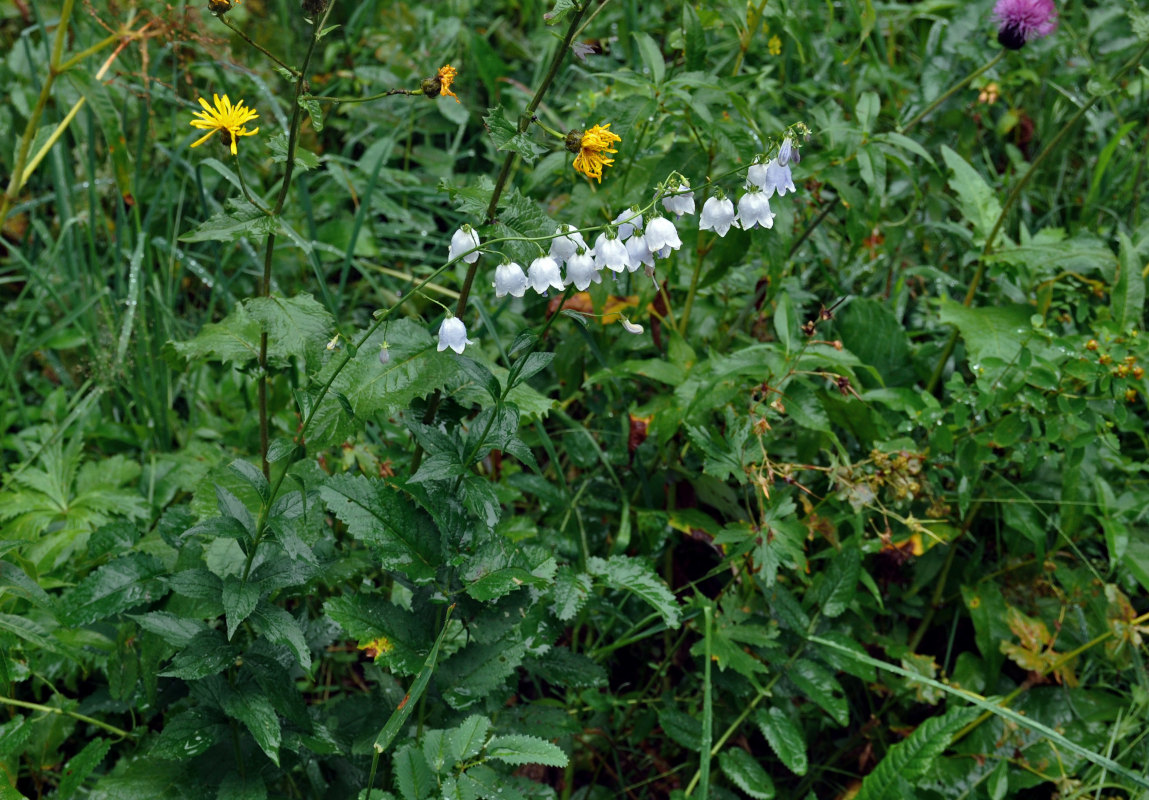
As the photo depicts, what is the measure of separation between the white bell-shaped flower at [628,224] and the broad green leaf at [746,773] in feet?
3.31

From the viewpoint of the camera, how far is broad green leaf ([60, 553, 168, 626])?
1.48 metres

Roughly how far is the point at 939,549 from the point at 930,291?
1.09 metres

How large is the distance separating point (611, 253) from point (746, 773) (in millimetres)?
1036

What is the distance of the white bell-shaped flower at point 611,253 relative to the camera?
1.39m

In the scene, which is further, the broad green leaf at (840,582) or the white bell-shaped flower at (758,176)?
the broad green leaf at (840,582)

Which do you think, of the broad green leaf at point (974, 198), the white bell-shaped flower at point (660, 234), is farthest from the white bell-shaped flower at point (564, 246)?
the broad green leaf at point (974, 198)

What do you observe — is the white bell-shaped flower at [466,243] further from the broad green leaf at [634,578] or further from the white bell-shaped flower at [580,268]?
the broad green leaf at [634,578]

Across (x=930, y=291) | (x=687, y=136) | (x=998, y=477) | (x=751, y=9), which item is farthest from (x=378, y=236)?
(x=998, y=477)

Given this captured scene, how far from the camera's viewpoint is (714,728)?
1.92 m

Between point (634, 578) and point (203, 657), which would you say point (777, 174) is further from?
point (203, 657)

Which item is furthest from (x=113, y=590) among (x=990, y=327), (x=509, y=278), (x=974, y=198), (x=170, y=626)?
(x=974, y=198)

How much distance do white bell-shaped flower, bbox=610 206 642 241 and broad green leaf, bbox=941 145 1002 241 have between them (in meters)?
1.17

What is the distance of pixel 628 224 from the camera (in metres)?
1.48

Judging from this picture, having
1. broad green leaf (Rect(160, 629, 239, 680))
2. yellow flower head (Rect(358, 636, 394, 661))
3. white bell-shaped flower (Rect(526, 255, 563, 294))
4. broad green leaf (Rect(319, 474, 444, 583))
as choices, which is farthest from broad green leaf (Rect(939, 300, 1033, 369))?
broad green leaf (Rect(160, 629, 239, 680))
